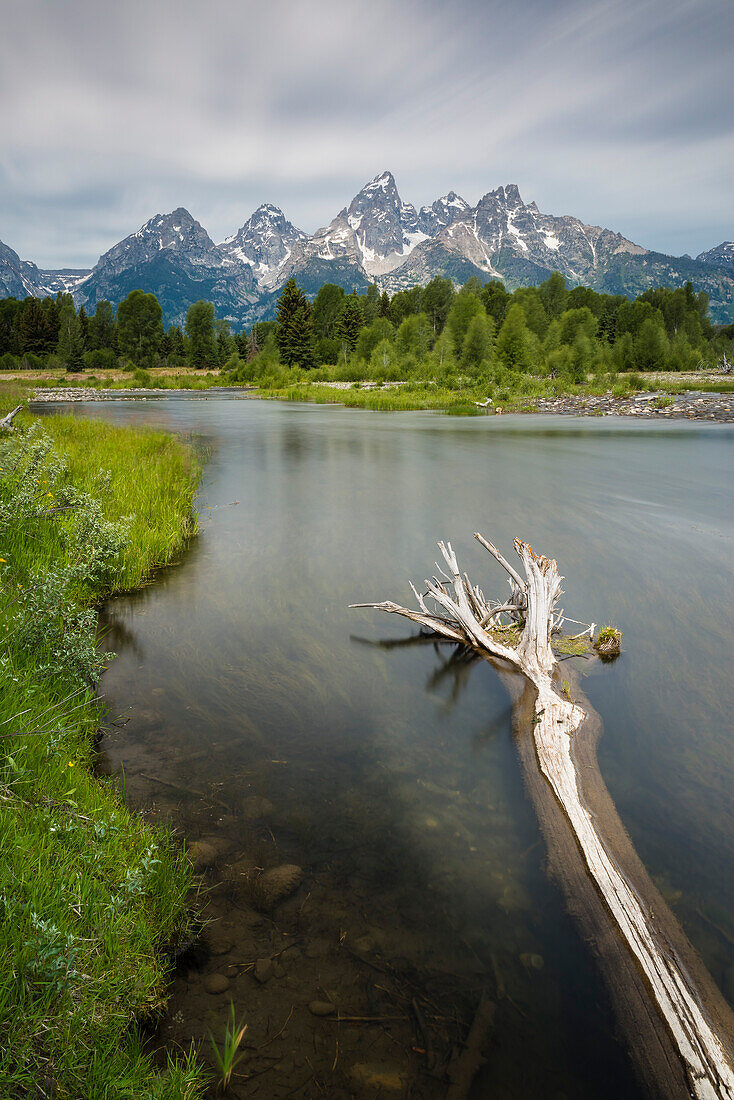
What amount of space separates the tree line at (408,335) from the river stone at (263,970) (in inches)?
2547

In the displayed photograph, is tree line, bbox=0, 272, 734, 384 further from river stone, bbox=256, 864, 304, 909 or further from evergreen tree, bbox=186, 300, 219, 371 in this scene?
river stone, bbox=256, 864, 304, 909

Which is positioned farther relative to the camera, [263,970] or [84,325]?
[84,325]

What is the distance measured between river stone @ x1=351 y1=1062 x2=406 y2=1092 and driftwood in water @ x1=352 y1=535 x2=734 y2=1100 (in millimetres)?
1195

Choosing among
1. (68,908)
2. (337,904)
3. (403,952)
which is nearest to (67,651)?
(68,908)

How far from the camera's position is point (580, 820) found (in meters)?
3.90

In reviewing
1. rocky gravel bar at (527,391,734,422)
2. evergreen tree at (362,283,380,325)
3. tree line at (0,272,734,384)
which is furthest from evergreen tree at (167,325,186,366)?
rocky gravel bar at (527,391,734,422)

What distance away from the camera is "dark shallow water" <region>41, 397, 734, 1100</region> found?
306 cm

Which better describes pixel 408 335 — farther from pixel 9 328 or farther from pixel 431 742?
pixel 9 328

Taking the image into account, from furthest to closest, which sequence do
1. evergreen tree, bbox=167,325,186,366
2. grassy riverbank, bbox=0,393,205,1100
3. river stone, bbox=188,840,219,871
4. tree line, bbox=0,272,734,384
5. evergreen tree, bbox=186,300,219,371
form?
1. evergreen tree, bbox=167,325,186,366
2. evergreen tree, bbox=186,300,219,371
3. tree line, bbox=0,272,734,384
4. river stone, bbox=188,840,219,871
5. grassy riverbank, bbox=0,393,205,1100

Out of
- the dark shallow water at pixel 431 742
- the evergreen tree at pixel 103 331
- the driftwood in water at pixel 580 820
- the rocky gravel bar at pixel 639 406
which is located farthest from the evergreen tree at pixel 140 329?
the driftwood in water at pixel 580 820

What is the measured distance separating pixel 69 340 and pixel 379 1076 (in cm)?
12194

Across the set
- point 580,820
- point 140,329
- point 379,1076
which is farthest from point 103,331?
point 379,1076

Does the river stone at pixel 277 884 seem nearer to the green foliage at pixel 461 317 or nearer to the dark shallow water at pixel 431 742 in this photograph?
the dark shallow water at pixel 431 742

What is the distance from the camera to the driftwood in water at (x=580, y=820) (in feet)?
8.16
